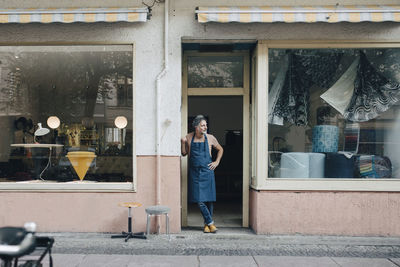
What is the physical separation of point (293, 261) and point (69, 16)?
4.90 meters

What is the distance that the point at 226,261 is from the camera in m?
4.99

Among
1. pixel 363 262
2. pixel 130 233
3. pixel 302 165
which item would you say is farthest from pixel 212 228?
pixel 363 262

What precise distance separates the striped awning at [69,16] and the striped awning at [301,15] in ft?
3.62

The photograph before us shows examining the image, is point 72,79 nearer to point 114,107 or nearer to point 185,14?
point 114,107

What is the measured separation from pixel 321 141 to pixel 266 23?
2.24 metres

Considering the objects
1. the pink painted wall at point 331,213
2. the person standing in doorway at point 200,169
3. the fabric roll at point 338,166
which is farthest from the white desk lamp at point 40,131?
the fabric roll at point 338,166

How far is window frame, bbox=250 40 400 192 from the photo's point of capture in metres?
6.22

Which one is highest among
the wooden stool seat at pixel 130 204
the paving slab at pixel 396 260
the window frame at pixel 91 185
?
the window frame at pixel 91 185

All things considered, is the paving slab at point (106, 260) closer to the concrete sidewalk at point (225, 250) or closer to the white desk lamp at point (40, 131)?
the concrete sidewalk at point (225, 250)

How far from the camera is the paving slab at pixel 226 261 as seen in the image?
4.88 metres

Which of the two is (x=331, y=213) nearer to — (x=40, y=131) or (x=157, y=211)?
(x=157, y=211)

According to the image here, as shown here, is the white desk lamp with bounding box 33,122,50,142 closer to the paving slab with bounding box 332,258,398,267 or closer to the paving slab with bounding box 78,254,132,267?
the paving slab with bounding box 78,254,132,267

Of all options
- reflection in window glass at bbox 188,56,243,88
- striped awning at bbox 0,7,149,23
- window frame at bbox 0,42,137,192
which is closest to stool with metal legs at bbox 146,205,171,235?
window frame at bbox 0,42,137,192

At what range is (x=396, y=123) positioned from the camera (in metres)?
6.63
